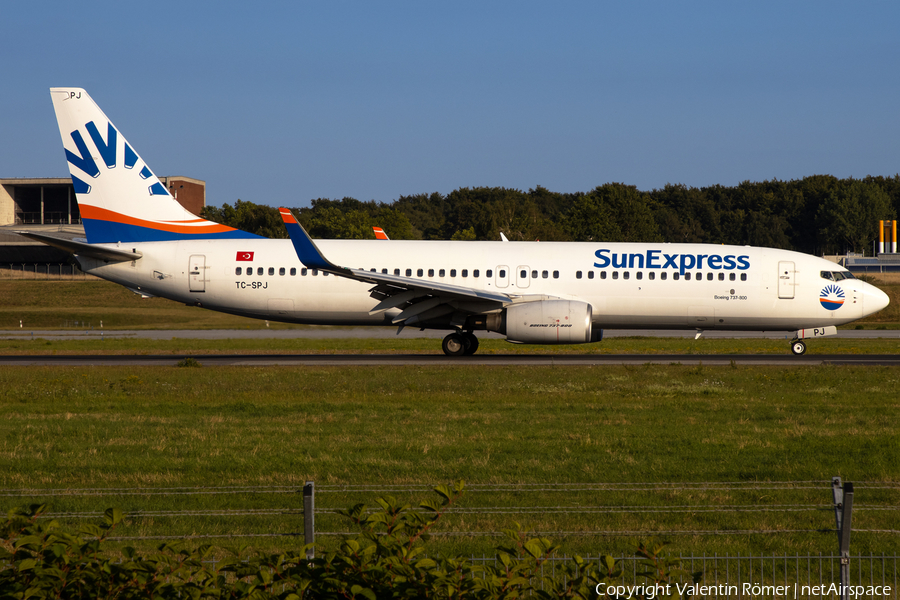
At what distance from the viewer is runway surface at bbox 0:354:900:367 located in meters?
25.1

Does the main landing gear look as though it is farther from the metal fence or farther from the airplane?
the metal fence

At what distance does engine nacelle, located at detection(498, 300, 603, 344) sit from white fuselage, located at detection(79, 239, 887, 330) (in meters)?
1.79

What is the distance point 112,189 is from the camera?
2848 cm

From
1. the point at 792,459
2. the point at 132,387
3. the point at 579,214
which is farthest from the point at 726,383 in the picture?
the point at 579,214

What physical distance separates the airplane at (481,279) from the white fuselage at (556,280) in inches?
1.3

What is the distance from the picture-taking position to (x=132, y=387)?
19.5m

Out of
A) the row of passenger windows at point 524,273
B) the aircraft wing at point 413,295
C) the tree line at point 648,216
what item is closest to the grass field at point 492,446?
the aircraft wing at point 413,295

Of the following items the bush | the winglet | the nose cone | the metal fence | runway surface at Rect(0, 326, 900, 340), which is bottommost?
the metal fence

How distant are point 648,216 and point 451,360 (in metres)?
84.5

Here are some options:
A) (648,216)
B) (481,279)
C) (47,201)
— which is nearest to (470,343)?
(481,279)

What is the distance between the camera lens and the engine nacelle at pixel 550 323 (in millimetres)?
24828

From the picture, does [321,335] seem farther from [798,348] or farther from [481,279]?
[798,348]

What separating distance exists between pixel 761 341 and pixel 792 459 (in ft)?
86.5

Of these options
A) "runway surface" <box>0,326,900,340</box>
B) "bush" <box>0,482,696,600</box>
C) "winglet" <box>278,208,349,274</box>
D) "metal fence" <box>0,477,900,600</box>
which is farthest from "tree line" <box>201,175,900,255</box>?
"bush" <box>0,482,696,600</box>
